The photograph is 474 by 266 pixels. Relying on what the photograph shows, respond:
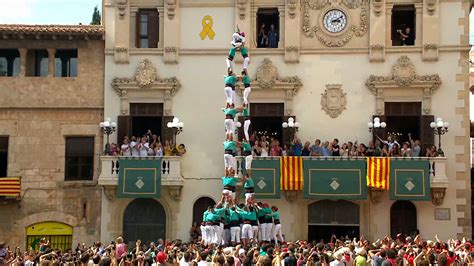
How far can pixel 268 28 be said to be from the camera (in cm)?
3462

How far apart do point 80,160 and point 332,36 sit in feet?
37.0

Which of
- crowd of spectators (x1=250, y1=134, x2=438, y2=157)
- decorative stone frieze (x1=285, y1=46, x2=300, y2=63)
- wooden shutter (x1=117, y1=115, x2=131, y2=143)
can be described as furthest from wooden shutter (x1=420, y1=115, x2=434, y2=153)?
wooden shutter (x1=117, y1=115, x2=131, y2=143)

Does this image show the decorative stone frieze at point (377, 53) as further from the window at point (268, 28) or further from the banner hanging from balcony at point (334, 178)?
the banner hanging from balcony at point (334, 178)

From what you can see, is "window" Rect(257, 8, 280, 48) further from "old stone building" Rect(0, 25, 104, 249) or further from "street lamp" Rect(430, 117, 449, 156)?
"street lamp" Rect(430, 117, 449, 156)

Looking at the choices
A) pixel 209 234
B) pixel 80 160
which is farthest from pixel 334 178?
pixel 80 160

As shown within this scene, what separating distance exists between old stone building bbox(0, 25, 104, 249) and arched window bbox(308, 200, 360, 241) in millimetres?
8475

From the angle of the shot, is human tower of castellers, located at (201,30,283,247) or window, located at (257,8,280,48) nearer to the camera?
human tower of castellers, located at (201,30,283,247)

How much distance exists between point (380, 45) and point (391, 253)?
17.1m

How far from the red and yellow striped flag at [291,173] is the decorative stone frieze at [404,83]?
389 centimetres

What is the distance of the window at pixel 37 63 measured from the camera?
34.9 metres

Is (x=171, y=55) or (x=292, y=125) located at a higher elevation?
(x=171, y=55)

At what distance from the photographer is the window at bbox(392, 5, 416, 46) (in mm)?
33906

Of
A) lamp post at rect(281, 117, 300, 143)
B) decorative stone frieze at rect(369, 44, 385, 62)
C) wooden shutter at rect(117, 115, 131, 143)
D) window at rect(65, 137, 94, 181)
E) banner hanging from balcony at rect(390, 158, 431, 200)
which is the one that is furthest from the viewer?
window at rect(65, 137, 94, 181)

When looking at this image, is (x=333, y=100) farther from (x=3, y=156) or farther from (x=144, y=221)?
(x=3, y=156)
